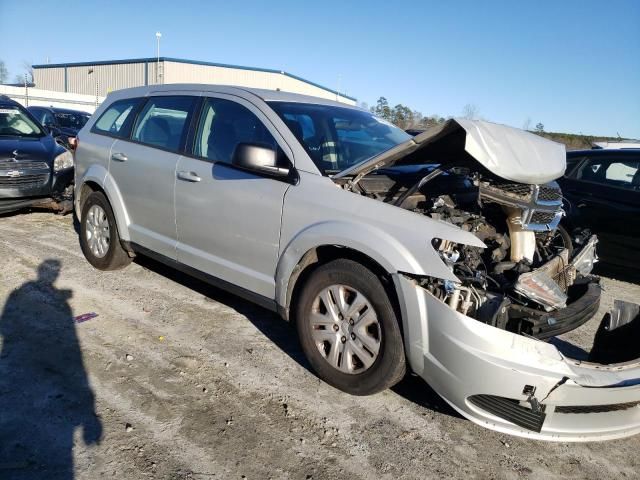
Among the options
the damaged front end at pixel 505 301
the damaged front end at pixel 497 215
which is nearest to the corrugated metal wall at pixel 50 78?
the damaged front end at pixel 497 215

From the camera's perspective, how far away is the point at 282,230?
10.8ft

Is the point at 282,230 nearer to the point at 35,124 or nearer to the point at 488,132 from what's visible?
the point at 488,132

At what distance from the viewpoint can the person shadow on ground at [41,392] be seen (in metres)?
2.42

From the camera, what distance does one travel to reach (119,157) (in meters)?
4.64

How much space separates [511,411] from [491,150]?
141 cm

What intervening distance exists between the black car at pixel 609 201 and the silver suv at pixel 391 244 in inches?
96.5

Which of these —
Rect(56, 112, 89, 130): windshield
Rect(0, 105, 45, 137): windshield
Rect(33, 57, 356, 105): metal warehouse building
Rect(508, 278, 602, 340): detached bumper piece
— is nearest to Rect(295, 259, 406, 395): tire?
Rect(508, 278, 602, 340): detached bumper piece

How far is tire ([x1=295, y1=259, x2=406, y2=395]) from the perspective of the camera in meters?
2.84

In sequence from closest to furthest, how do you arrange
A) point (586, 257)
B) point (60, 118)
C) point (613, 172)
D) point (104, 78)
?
point (586, 257) < point (613, 172) < point (60, 118) < point (104, 78)

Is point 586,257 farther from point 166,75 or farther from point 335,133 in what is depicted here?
point 166,75

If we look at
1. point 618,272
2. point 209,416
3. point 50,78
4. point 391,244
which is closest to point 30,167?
point 209,416

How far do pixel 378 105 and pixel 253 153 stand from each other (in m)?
46.6

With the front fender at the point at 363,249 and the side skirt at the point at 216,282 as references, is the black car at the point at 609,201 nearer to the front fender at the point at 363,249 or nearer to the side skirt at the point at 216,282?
the front fender at the point at 363,249

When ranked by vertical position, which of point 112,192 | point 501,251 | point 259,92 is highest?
point 259,92
